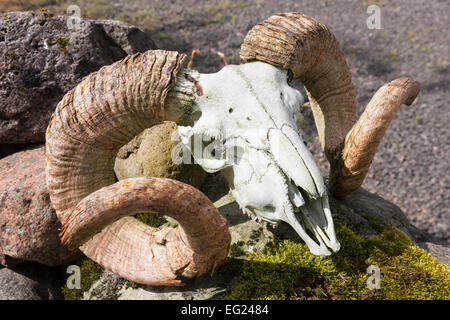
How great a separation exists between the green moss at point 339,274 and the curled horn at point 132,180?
42cm

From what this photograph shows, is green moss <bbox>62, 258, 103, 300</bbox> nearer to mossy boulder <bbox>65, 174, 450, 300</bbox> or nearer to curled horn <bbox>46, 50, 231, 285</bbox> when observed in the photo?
mossy boulder <bbox>65, 174, 450, 300</bbox>

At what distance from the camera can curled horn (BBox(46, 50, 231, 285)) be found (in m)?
2.77

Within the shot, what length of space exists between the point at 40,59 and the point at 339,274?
3.58 m

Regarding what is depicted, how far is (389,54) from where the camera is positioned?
888 centimetres

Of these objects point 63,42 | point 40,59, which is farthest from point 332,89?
point 40,59

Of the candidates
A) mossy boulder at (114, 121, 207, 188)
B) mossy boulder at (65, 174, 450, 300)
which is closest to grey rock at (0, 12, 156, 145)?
mossy boulder at (114, 121, 207, 188)

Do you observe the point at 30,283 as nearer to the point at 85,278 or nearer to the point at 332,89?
the point at 85,278

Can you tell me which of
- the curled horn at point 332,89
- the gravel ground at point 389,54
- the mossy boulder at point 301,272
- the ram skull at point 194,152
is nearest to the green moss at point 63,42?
the ram skull at point 194,152

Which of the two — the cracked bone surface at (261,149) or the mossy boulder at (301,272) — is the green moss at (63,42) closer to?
the cracked bone surface at (261,149)

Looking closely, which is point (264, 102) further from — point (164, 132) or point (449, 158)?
point (449, 158)

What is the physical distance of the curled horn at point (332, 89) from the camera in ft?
10.8

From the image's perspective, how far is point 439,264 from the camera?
11.8 feet

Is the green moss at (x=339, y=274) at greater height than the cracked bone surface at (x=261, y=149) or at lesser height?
lesser

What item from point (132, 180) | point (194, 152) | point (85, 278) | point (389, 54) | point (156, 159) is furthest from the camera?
point (389, 54)
